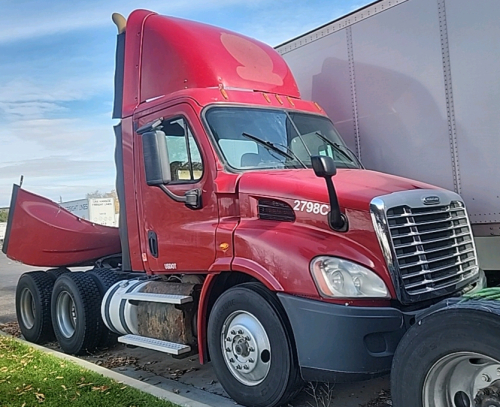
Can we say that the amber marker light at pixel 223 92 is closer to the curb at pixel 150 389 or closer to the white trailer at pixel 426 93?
the white trailer at pixel 426 93

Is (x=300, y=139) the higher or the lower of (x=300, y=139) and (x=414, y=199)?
the higher

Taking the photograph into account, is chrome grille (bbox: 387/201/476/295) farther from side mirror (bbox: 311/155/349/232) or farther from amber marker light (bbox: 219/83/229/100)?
amber marker light (bbox: 219/83/229/100)

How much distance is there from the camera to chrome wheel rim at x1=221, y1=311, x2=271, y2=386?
438 centimetres

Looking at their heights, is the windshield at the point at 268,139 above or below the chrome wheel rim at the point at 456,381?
above

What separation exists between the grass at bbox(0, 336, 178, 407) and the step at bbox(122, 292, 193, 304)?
2.89 ft

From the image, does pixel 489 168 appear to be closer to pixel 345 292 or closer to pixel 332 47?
pixel 345 292

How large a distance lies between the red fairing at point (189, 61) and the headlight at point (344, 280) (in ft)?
7.68

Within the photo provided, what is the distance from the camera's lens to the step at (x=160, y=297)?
204 inches

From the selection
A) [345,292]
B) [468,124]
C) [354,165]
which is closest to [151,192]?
[354,165]

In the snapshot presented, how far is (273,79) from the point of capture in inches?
235

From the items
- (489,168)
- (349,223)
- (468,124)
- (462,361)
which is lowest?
(462,361)

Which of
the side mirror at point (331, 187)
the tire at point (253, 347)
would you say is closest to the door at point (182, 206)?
the tire at point (253, 347)

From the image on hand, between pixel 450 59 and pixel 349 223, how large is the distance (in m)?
2.03

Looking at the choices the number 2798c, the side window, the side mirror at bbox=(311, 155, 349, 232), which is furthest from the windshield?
the side mirror at bbox=(311, 155, 349, 232)
